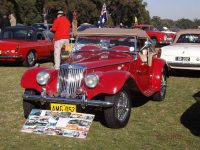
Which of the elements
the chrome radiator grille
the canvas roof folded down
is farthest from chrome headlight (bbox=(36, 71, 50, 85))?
Result: the canvas roof folded down

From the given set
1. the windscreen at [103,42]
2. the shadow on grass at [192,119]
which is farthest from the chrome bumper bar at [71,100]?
the windscreen at [103,42]

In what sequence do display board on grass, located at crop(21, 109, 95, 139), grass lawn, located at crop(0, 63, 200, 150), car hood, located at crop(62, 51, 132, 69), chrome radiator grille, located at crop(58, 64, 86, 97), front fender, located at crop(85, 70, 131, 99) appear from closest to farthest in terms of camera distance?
1. grass lawn, located at crop(0, 63, 200, 150)
2. display board on grass, located at crop(21, 109, 95, 139)
3. front fender, located at crop(85, 70, 131, 99)
4. chrome radiator grille, located at crop(58, 64, 86, 97)
5. car hood, located at crop(62, 51, 132, 69)

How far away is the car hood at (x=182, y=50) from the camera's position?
11220 millimetres

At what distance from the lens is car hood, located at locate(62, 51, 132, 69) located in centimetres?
665

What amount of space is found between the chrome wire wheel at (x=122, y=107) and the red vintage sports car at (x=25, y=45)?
7.72m

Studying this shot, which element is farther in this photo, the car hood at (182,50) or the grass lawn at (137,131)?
the car hood at (182,50)

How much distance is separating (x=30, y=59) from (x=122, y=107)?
8373 mm

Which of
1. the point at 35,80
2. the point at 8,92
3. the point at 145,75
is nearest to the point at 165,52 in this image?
the point at 145,75

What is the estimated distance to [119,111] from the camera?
245 inches

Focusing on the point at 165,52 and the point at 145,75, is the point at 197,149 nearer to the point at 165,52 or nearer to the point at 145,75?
the point at 145,75

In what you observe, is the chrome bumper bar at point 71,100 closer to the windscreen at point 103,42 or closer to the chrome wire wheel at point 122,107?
the chrome wire wheel at point 122,107

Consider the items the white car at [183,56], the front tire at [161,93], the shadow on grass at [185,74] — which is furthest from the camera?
the shadow on grass at [185,74]

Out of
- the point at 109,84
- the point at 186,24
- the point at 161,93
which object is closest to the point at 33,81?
the point at 109,84

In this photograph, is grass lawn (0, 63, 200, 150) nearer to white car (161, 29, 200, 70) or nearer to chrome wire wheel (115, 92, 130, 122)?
chrome wire wheel (115, 92, 130, 122)
